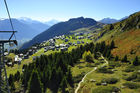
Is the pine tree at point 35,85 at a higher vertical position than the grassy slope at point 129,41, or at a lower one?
lower

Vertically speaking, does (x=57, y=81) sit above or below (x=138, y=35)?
below

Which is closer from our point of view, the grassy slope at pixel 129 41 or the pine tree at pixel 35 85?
the pine tree at pixel 35 85

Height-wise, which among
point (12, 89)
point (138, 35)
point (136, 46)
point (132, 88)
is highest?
point (138, 35)

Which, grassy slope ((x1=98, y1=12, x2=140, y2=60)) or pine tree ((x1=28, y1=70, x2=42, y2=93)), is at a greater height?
grassy slope ((x1=98, y1=12, x2=140, y2=60))

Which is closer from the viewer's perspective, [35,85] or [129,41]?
[35,85]

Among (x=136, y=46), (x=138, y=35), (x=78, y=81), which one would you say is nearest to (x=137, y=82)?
(x=78, y=81)

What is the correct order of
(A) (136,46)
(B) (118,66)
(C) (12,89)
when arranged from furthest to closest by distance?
(A) (136,46), (B) (118,66), (C) (12,89)

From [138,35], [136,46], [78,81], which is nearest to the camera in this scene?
[78,81]

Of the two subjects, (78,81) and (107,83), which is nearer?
(107,83)

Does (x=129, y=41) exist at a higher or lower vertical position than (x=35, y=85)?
higher

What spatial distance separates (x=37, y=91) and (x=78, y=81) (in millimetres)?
19568

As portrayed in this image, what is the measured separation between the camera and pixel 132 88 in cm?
4281

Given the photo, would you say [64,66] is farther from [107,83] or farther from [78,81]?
[107,83]

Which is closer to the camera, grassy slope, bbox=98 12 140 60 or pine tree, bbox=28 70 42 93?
pine tree, bbox=28 70 42 93
